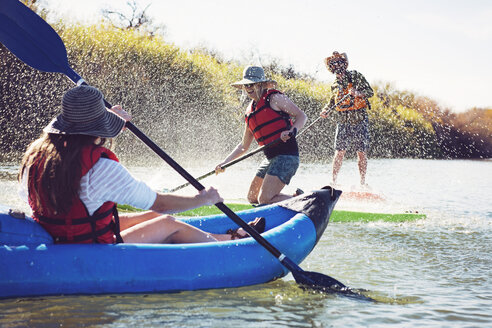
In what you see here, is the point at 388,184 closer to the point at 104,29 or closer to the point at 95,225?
the point at 104,29

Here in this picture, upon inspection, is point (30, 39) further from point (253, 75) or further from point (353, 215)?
point (353, 215)

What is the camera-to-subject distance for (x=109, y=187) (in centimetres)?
261

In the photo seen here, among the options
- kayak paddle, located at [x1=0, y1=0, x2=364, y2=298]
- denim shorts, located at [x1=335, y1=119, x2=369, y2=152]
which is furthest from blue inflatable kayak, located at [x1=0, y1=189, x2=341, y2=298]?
denim shorts, located at [x1=335, y1=119, x2=369, y2=152]

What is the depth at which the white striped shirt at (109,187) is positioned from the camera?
2.59 m

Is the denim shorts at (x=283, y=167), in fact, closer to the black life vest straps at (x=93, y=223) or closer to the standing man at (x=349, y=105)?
the standing man at (x=349, y=105)

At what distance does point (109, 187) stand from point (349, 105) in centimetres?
461

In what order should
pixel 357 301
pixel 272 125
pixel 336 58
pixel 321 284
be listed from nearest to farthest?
1. pixel 357 301
2. pixel 321 284
3. pixel 272 125
4. pixel 336 58

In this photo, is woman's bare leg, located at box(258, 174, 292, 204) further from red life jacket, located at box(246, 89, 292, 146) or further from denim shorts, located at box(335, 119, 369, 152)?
denim shorts, located at box(335, 119, 369, 152)

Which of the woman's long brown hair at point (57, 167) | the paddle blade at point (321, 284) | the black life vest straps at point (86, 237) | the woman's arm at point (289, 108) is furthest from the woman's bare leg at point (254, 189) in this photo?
the woman's long brown hair at point (57, 167)

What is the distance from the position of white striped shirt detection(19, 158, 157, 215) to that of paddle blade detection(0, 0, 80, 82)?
1.49 meters

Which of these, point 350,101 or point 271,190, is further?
point 350,101

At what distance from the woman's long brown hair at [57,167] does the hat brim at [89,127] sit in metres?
0.02

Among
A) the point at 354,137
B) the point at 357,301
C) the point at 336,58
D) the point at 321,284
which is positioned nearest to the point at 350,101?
the point at 354,137

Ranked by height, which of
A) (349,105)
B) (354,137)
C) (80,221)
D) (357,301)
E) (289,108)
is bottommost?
(357,301)
